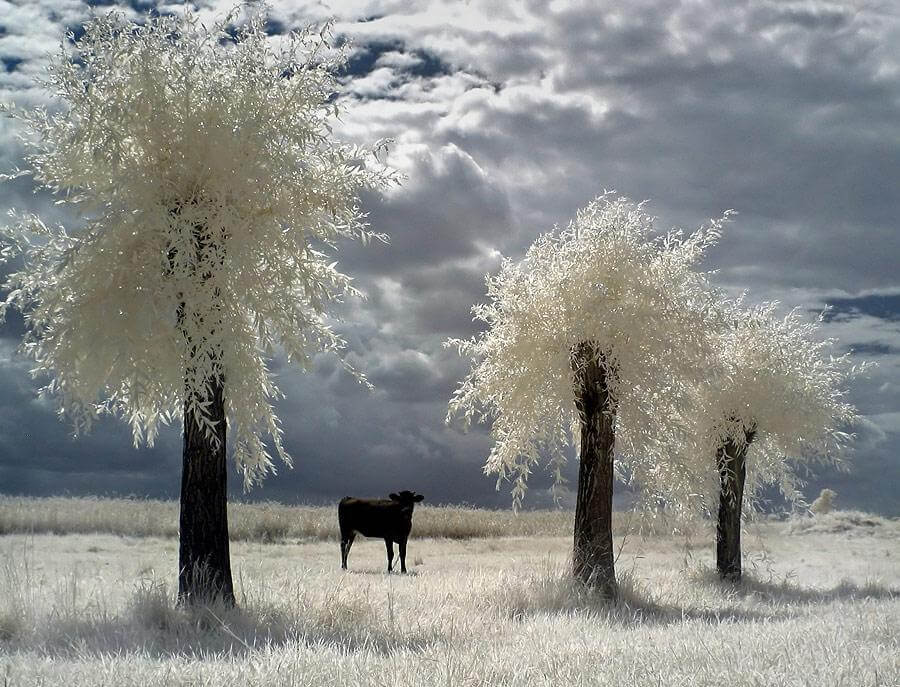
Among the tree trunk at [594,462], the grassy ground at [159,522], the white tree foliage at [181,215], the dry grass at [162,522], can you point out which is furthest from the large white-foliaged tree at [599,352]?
the grassy ground at [159,522]

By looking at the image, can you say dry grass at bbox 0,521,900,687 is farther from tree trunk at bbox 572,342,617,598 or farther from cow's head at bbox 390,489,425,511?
cow's head at bbox 390,489,425,511

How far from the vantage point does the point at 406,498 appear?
22812mm

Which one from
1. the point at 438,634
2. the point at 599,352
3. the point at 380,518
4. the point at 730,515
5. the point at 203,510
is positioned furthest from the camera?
the point at 380,518

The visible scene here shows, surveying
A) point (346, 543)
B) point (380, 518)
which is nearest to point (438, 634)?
point (380, 518)

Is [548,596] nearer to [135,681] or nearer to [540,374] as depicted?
[540,374]

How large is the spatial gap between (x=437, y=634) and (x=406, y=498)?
1242cm

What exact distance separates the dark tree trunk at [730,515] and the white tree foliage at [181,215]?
13.0 metres

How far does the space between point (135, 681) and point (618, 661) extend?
4.10m

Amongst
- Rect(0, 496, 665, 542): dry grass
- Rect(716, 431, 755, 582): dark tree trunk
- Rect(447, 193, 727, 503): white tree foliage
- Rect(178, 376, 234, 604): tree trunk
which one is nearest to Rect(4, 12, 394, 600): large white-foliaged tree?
Rect(178, 376, 234, 604): tree trunk

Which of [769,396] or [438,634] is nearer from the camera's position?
[438,634]

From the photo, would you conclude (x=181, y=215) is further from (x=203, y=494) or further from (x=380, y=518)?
(x=380, y=518)

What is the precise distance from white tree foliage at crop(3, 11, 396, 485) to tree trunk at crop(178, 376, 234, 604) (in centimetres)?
42

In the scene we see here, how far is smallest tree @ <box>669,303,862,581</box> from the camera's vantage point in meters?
20.9

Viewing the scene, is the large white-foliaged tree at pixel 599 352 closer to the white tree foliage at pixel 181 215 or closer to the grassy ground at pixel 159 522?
the white tree foliage at pixel 181 215
